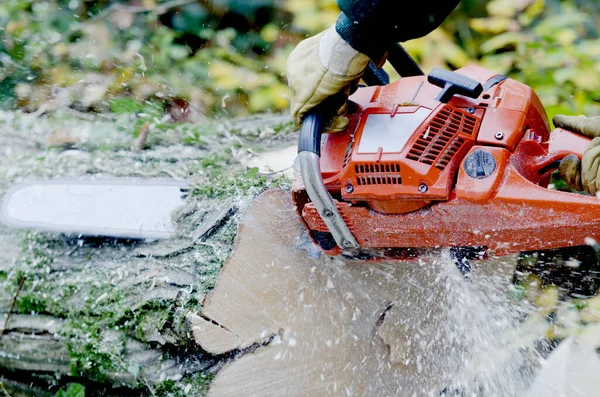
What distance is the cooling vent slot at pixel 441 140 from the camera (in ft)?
5.22

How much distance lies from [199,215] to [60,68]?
7.81ft

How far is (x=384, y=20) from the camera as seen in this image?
1481 mm

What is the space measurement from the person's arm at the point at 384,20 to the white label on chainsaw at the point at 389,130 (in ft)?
0.67

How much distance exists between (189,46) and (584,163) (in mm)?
3126

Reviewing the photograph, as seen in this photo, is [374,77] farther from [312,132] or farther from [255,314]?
[255,314]

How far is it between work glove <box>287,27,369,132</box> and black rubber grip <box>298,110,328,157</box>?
32mm

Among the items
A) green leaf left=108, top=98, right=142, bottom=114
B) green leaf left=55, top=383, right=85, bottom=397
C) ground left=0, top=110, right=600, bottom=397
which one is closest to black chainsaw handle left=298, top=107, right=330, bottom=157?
ground left=0, top=110, right=600, bottom=397

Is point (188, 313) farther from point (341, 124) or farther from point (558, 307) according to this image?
point (558, 307)

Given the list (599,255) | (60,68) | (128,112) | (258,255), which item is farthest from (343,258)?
(60,68)

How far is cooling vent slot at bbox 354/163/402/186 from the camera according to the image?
5.31 ft

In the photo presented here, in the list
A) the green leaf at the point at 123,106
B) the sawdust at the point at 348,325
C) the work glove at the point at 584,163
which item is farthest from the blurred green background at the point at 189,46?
the sawdust at the point at 348,325

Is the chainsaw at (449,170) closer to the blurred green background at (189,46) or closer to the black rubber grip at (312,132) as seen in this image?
the black rubber grip at (312,132)

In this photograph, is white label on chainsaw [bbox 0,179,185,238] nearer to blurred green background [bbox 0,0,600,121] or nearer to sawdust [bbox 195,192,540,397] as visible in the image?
sawdust [bbox 195,192,540,397]

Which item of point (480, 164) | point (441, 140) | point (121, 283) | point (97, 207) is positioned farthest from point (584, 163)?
point (97, 207)
